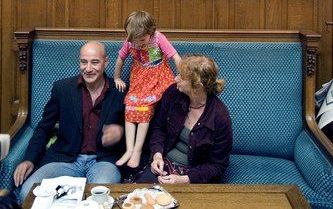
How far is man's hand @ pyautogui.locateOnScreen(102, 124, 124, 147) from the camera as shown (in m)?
2.62

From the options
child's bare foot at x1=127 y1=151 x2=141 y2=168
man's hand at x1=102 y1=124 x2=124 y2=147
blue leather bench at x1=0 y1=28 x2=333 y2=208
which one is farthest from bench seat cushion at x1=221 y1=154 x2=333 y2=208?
man's hand at x1=102 y1=124 x2=124 y2=147

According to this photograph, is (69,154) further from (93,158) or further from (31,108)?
(31,108)

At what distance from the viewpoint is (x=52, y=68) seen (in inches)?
117

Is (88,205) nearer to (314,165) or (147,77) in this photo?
(147,77)

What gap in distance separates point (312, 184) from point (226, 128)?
0.47 meters

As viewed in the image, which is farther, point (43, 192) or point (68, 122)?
point (68, 122)

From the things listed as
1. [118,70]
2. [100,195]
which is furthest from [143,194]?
[118,70]

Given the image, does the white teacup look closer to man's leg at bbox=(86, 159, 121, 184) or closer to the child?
man's leg at bbox=(86, 159, 121, 184)

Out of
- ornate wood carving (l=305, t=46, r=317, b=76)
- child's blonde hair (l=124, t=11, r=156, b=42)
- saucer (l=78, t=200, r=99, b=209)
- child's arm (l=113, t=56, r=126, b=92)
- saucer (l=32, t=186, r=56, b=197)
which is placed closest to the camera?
saucer (l=78, t=200, r=99, b=209)

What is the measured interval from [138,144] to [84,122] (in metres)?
0.30

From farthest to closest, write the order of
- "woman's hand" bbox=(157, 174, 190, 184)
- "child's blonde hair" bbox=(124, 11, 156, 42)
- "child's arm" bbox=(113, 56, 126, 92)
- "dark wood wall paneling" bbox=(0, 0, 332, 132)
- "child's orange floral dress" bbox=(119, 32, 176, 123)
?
Answer: "dark wood wall paneling" bbox=(0, 0, 332, 132)
"child's arm" bbox=(113, 56, 126, 92)
"child's orange floral dress" bbox=(119, 32, 176, 123)
"child's blonde hair" bbox=(124, 11, 156, 42)
"woman's hand" bbox=(157, 174, 190, 184)

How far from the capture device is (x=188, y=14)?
3178 mm

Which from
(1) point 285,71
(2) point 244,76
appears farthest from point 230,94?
(1) point 285,71

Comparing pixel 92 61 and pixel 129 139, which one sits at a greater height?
pixel 92 61
